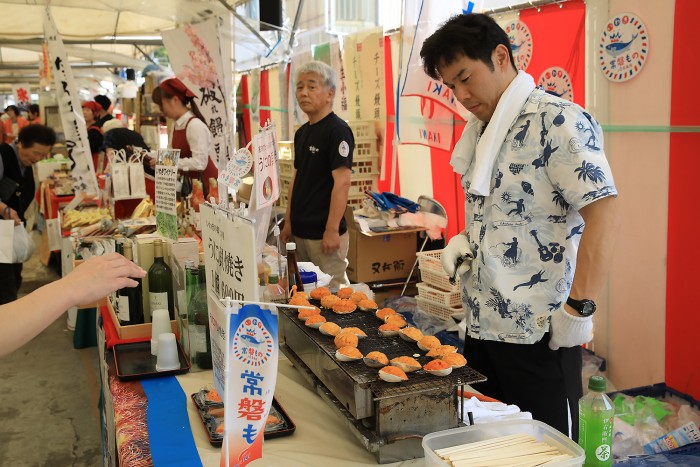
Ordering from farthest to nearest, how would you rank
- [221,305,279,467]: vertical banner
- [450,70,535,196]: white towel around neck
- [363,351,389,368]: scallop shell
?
1. [450,70,535,196]: white towel around neck
2. [363,351,389,368]: scallop shell
3. [221,305,279,467]: vertical banner

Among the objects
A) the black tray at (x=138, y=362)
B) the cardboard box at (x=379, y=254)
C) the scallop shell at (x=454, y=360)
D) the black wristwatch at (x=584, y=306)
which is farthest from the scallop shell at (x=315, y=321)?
the cardboard box at (x=379, y=254)

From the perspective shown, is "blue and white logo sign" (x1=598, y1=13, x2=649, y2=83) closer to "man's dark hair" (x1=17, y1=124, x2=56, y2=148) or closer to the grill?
the grill

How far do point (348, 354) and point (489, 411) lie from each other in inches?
16.0

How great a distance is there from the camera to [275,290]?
6.99ft

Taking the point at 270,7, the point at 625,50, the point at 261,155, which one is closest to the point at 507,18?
the point at 625,50

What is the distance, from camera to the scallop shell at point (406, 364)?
1.44 m

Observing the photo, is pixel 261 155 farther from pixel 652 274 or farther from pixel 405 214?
pixel 405 214

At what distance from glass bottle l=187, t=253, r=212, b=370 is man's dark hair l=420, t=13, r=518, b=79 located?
39.7 inches

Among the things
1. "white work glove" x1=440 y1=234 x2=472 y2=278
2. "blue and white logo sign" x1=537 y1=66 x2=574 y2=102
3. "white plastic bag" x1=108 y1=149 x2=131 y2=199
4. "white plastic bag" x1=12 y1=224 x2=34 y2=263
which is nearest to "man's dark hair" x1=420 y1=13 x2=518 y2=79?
"white work glove" x1=440 y1=234 x2=472 y2=278

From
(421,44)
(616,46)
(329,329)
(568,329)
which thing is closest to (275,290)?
(329,329)

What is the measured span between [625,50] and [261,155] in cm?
226

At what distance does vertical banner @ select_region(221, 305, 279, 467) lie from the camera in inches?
42.9

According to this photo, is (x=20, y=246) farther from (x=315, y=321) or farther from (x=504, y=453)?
(x=504, y=453)

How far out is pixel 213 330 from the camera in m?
1.45
